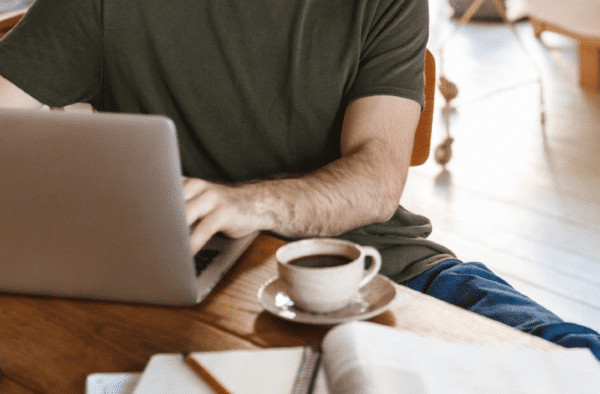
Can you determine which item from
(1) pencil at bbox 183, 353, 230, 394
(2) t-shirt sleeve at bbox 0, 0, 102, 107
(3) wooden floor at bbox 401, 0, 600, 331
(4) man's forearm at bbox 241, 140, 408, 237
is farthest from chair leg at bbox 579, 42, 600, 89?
(1) pencil at bbox 183, 353, 230, 394

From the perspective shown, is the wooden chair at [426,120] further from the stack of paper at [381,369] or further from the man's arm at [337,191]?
the stack of paper at [381,369]

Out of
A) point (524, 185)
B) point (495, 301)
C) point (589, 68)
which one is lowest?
point (524, 185)

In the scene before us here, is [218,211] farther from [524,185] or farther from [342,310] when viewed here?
[524,185]

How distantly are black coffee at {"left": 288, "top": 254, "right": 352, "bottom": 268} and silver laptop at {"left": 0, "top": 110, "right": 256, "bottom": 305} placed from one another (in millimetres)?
114

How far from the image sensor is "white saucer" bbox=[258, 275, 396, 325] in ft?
2.29

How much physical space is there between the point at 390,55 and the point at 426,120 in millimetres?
253

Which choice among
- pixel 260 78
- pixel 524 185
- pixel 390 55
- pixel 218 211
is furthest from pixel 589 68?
pixel 218 211

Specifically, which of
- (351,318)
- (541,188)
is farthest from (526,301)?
(541,188)

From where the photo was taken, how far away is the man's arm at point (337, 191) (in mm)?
846

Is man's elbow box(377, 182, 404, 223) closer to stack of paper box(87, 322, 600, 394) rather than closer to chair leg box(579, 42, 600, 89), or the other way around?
stack of paper box(87, 322, 600, 394)

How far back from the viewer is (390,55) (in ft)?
3.87

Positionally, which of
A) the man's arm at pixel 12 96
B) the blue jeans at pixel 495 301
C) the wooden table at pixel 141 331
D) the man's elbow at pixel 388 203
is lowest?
the blue jeans at pixel 495 301

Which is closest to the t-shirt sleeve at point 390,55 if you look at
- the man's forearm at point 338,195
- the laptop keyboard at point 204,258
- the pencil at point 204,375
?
the man's forearm at point 338,195

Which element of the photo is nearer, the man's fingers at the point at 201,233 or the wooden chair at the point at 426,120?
the man's fingers at the point at 201,233
